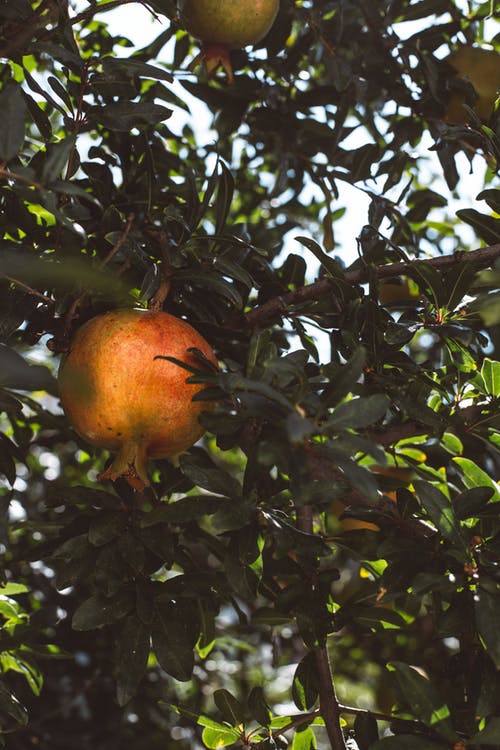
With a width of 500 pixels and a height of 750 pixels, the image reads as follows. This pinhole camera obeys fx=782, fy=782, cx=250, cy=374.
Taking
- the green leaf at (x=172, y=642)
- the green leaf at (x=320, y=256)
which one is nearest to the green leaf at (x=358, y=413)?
the green leaf at (x=320, y=256)

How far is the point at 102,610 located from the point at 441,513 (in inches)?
25.7

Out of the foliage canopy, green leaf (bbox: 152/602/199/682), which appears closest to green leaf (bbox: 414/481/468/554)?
the foliage canopy

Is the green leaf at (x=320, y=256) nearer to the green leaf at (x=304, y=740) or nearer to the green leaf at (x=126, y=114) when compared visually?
the green leaf at (x=126, y=114)

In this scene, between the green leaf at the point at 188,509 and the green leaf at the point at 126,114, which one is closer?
the green leaf at the point at 188,509

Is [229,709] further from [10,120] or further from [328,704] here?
[10,120]

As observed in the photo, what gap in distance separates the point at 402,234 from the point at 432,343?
1.12 meters

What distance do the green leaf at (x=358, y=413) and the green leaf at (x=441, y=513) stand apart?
29 centimetres

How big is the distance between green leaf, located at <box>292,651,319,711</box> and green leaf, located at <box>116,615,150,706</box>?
315 millimetres

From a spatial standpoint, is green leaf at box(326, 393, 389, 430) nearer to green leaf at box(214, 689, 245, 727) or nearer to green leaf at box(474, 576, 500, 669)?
green leaf at box(474, 576, 500, 669)

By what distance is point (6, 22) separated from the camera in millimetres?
1603

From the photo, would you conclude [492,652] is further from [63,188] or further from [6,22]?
[6,22]

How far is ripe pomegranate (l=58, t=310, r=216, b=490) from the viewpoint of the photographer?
4.17ft

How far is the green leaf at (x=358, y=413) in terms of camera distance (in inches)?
41.6

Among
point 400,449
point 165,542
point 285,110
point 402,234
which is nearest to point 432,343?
point 402,234
